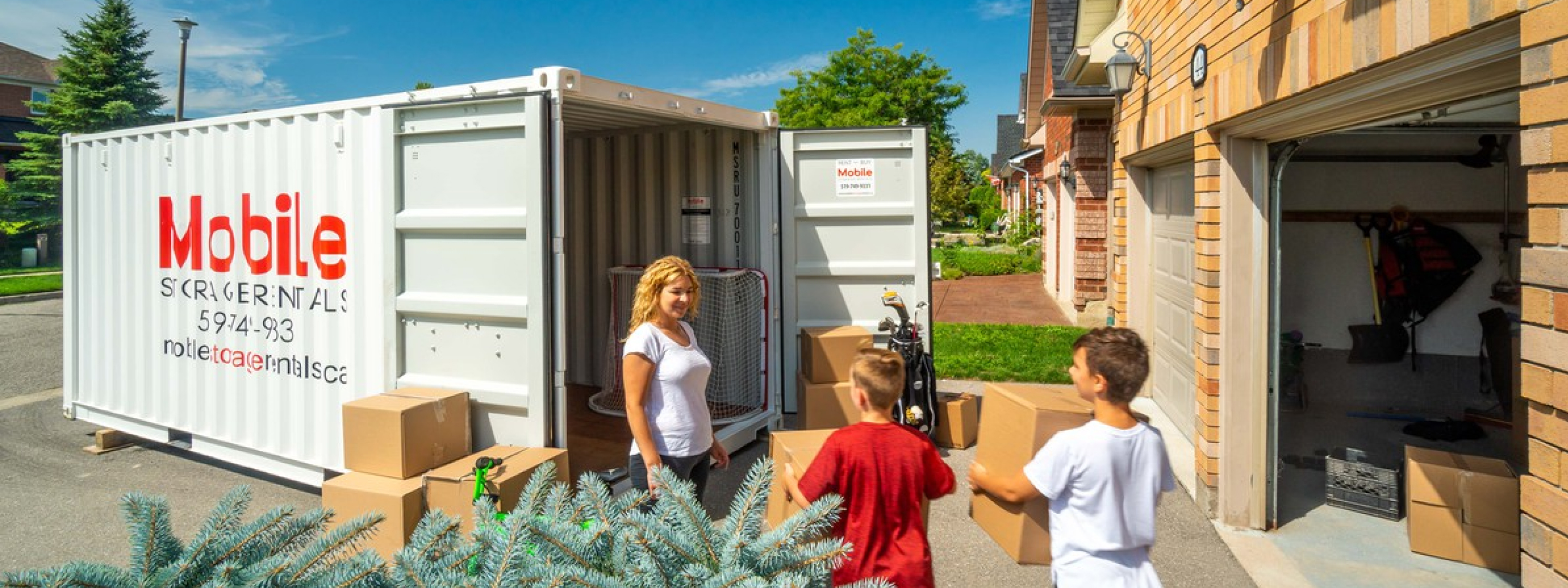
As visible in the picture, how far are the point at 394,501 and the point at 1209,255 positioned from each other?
454 cm

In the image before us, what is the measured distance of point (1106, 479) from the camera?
2.59 meters

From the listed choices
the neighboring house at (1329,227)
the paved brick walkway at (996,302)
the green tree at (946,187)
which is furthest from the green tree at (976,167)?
the neighboring house at (1329,227)

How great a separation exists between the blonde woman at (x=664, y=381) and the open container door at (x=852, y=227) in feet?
11.2

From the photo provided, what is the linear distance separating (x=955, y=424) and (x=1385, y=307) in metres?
4.26

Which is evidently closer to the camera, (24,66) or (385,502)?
(385,502)

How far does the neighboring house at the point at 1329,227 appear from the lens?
2.59 m

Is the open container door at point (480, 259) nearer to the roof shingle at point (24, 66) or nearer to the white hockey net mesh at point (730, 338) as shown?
the white hockey net mesh at point (730, 338)

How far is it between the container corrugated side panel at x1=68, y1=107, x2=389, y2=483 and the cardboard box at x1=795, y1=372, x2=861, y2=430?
10.0 ft

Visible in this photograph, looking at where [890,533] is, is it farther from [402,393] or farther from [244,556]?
[402,393]

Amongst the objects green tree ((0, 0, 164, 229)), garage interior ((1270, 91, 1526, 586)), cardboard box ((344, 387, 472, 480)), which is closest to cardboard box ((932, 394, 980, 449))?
garage interior ((1270, 91, 1526, 586))

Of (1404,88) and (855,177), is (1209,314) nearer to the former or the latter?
(1404,88)

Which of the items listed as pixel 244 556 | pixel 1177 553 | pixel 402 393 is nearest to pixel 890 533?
pixel 244 556

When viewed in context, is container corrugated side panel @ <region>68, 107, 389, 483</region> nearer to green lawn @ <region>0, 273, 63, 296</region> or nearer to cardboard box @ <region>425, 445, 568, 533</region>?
cardboard box @ <region>425, 445, 568, 533</region>

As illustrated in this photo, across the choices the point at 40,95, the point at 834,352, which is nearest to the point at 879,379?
the point at 834,352
